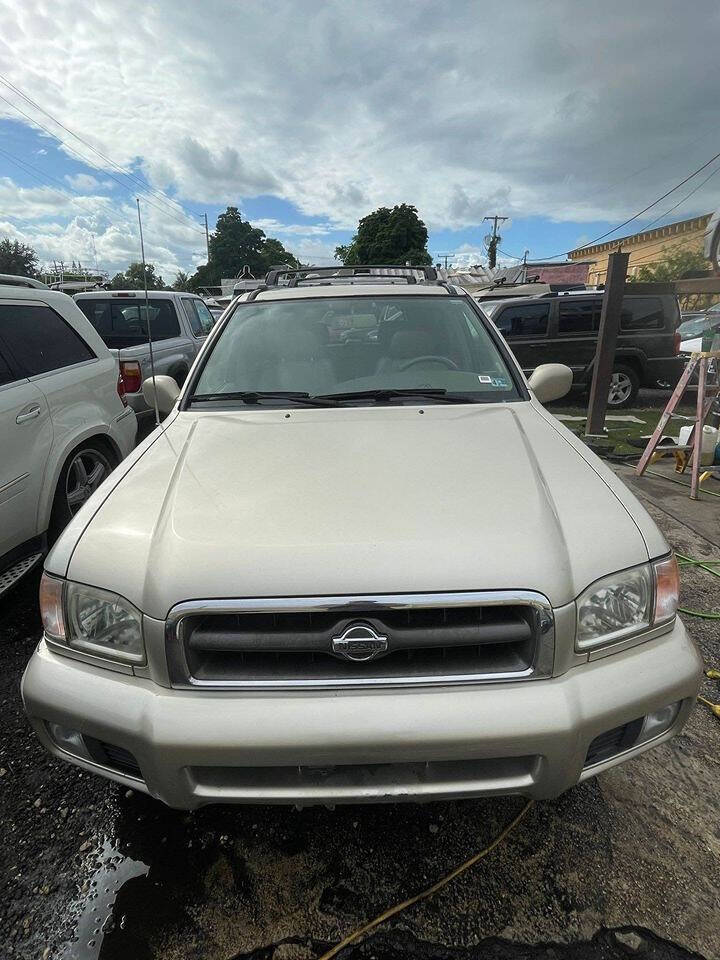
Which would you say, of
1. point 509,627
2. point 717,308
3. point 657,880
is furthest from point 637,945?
point 717,308

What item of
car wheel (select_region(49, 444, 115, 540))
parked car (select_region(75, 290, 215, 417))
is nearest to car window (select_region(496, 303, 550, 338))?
parked car (select_region(75, 290, 215, 417))

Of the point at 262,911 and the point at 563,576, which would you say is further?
the point at 262,911

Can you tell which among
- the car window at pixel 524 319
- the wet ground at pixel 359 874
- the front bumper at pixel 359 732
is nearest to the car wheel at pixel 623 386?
the car window at pixel 524 319

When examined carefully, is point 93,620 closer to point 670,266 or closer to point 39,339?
point 39,339

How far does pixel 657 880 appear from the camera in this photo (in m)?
1.78

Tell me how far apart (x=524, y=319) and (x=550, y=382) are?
7.07m

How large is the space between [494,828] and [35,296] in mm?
3999

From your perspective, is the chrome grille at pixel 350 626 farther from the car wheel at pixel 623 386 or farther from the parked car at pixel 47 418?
the car wheel at pixel 623 386

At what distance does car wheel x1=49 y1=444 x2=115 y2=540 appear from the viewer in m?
3.49

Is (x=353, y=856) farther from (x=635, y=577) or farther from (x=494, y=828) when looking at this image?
(x=635, y=577)

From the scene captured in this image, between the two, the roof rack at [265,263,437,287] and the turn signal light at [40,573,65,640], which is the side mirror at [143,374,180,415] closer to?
the turn signal light at [40,573,65,640]

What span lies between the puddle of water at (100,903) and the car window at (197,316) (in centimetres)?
682

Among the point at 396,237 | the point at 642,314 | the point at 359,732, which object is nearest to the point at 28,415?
the point at 359,732

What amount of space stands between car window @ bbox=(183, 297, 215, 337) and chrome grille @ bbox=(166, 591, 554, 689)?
685 centimetres
